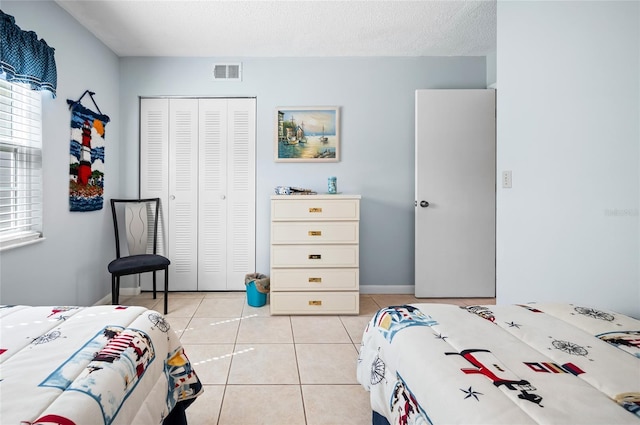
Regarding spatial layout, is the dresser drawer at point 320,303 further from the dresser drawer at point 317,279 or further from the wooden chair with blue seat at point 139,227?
the wooden chair with blue seat at point 139,227

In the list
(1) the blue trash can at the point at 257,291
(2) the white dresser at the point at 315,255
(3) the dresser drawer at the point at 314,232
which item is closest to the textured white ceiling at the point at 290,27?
(2) the white dresser at the point at 315,255

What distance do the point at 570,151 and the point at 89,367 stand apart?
2.20 m

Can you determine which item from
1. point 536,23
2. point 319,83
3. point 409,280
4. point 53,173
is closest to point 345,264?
point 409,280

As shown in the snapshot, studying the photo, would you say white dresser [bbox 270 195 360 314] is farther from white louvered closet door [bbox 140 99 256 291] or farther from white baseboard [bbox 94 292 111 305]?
white baseboard [bbox 94 292 111 305]

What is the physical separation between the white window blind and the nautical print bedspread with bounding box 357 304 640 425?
2327mm

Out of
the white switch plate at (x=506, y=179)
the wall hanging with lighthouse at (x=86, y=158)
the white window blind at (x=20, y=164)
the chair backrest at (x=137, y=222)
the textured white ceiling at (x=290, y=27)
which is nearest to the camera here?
the white window blind at (x=20, y=164)

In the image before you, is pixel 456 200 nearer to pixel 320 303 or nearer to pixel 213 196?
pixel 320 303

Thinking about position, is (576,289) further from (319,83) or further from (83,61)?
(83,61)

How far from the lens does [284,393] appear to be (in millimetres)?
1914

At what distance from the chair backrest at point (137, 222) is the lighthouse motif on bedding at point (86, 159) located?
277 millimetres

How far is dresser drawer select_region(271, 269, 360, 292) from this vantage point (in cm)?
313

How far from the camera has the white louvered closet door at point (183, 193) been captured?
3662 mm

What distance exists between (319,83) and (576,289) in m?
2.83

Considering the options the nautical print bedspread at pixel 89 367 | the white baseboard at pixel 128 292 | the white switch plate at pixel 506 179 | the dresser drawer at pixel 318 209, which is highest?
the white switch plate at pixel 506 179
